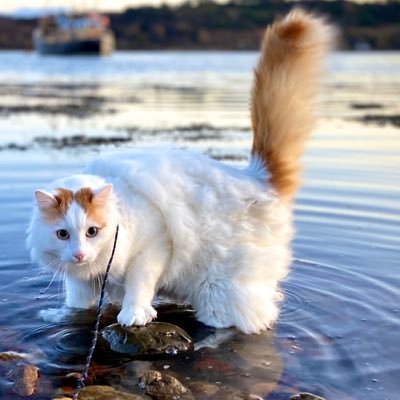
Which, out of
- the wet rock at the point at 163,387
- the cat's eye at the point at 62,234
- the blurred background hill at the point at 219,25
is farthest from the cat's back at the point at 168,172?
the blurred background hill at the point at 219,25

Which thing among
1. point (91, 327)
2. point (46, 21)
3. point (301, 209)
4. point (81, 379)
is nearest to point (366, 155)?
point (301, 209)

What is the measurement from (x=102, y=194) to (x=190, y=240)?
2.70 ft

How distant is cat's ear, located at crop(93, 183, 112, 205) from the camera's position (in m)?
4.10

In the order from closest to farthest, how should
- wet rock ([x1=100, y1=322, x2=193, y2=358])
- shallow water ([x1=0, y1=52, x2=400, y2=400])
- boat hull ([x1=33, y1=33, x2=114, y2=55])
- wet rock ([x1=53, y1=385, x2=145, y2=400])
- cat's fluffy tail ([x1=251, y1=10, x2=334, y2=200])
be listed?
wet rock ([x1=53, y1=385, x2=145, y2=400]) → shallow water ([x1=0, y1=52, x2=400, y2=400]) → wet rock ([x1=100, y1=322, x2=193, y2=358]) → cat's fluffy tail ([x1=251, y1=10, x2=334, y2=200]) → boat hull ([x1=33, y1=33, x2=114, y2=55])

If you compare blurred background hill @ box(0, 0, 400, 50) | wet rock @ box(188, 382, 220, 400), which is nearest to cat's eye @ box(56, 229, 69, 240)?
wet rock @ box(188, 382, 220, 400)

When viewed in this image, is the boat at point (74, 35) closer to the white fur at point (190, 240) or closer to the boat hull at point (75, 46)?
the boat hull at point (75, 46)

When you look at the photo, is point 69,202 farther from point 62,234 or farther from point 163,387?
point 163,387

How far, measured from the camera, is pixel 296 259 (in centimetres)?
657

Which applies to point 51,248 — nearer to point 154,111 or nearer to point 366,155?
point 366,155

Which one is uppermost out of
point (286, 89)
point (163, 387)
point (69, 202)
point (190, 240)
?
point (286, 89)

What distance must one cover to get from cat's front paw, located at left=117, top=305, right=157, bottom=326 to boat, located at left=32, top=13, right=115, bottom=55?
6185cm

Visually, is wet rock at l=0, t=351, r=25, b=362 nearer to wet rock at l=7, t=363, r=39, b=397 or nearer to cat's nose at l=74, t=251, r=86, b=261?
wet rock at l=7, t=363, r=39, b=397

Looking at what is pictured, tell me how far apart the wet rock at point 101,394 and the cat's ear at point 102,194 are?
42.5 inches

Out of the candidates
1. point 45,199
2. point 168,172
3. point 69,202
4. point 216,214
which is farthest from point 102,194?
point 216,214
